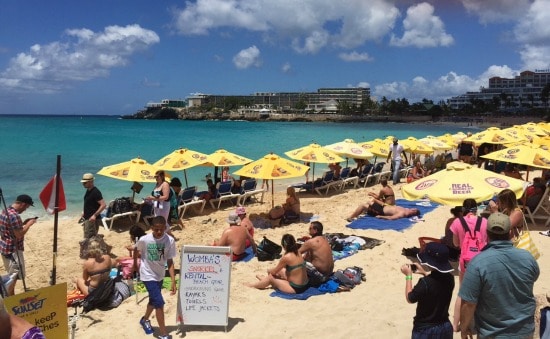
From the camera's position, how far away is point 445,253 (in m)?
3.06

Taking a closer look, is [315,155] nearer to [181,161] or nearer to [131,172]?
[181,161]

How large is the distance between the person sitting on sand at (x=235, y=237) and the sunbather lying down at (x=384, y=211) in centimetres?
334

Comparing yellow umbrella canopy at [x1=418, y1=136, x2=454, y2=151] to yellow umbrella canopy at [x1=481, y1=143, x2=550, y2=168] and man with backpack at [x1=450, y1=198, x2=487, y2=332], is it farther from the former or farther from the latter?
man with backpack at [x1=450, y1=198, x2=487, y2=332]

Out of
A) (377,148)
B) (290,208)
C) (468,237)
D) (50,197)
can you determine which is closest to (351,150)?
(377,148)

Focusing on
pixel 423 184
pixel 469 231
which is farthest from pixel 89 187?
pixel 469 231

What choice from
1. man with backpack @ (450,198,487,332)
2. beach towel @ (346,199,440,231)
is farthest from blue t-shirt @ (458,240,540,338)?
beach towel @ (346,199,440,231)

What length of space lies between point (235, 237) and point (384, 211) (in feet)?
13.5

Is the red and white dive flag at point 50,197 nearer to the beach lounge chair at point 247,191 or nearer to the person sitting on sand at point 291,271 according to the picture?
the person sitting on sand at point 291,271

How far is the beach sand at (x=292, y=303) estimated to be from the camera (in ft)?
16.1

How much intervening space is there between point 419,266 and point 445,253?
0.29 metres

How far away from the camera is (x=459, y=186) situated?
6316 mm

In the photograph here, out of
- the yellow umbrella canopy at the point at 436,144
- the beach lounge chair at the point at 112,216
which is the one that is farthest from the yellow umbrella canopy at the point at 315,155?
the yellow umbrella canopy at the point at 436,144

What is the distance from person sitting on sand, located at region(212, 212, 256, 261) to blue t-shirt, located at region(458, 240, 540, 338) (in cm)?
450

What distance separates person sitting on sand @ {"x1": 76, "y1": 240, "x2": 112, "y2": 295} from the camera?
5.71 m
